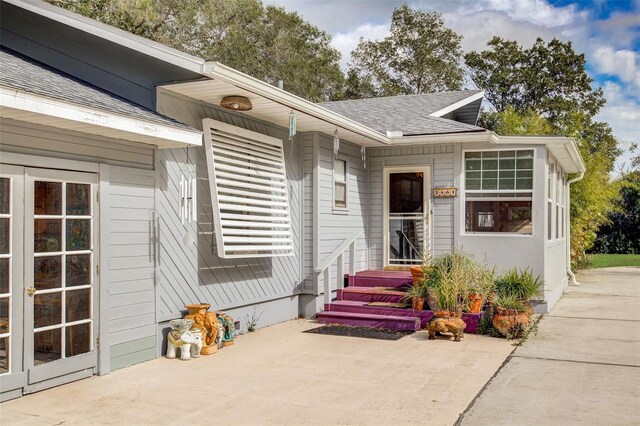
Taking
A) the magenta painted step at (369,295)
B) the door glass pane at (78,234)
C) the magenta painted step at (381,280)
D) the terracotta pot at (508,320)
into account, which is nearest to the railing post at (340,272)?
the magenta painted step at (369,295)

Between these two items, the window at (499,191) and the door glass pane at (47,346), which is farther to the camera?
the window at (499,191)

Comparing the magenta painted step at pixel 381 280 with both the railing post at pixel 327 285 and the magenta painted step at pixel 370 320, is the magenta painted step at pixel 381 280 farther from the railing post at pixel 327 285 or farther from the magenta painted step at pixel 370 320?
the magenta painted step at pixel 370 320

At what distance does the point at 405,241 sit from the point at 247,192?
164 inches

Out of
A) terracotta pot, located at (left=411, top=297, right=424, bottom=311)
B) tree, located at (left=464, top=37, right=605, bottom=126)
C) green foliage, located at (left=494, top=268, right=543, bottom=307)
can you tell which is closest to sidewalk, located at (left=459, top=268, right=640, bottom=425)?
green foliage, located at (left=494, top=268, right=543, bottom=307)

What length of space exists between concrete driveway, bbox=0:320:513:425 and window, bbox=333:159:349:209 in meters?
3.31

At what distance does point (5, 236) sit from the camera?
195 inches

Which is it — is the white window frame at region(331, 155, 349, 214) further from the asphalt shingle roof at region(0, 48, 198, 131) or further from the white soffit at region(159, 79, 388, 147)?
the asphalt shingle roof at region(0, 48, 198, 131)

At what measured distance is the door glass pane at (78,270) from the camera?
219 inches

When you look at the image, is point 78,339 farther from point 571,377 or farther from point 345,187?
point 345,187

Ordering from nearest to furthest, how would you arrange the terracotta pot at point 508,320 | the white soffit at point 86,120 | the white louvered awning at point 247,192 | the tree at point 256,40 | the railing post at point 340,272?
the white soffit at point 86,120 < the white louvered awning at point 247,192 < the terracotta pot at point 508,320 < the railing post at point 340,272 < the tree at point 256,40

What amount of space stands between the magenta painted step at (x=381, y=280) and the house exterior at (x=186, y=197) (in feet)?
0.68

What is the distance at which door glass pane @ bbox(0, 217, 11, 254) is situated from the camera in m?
4.94

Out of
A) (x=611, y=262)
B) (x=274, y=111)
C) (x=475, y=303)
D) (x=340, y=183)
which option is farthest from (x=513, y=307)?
(x=611, y=262)

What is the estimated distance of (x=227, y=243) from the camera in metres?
7.61
